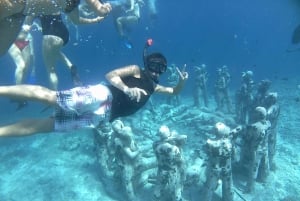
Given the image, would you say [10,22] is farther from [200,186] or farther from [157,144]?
[200,186]

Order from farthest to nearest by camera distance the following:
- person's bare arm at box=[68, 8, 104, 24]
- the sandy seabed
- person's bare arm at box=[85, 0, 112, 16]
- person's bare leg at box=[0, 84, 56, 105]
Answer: the sandy seabed
person's bare arm at box=[68, 8, 104, 24]
person's bare arm at box=[85, 0, 112, 16]
person's bare leg at box=[0, 84, 56, 105]

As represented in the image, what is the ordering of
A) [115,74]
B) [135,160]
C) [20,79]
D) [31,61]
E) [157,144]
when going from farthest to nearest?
[31,61] → [20,79] → [135,160] → [157,144] → [115,74]

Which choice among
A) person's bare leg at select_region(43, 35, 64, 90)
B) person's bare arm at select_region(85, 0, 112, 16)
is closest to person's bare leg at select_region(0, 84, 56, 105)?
person's bare arm at select_region(85, 0, 112, 16)

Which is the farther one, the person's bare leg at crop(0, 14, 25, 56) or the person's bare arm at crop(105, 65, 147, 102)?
the person's bare arm at crop(105, 65, 147, 102)

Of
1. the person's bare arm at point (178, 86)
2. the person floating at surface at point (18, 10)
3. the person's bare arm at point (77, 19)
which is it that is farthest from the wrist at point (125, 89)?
the person's bare arm at point (77, 19)

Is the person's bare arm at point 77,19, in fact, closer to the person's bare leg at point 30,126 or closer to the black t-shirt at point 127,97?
the black t-shirt at point 127,97

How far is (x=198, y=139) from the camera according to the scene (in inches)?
553

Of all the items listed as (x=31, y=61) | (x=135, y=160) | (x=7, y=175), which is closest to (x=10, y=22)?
(x=135, y=160)

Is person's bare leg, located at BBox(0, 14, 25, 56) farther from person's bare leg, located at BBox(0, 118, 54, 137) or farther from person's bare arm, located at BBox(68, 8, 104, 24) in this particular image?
person's bare arm, located at BBox(68, 8, 104, 24)

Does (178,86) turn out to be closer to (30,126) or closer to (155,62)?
(155,62)

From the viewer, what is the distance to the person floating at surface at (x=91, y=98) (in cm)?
652

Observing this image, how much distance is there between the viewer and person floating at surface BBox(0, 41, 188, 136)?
6.52 m

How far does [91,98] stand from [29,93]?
1.14 metres

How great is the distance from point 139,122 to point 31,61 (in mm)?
5862
